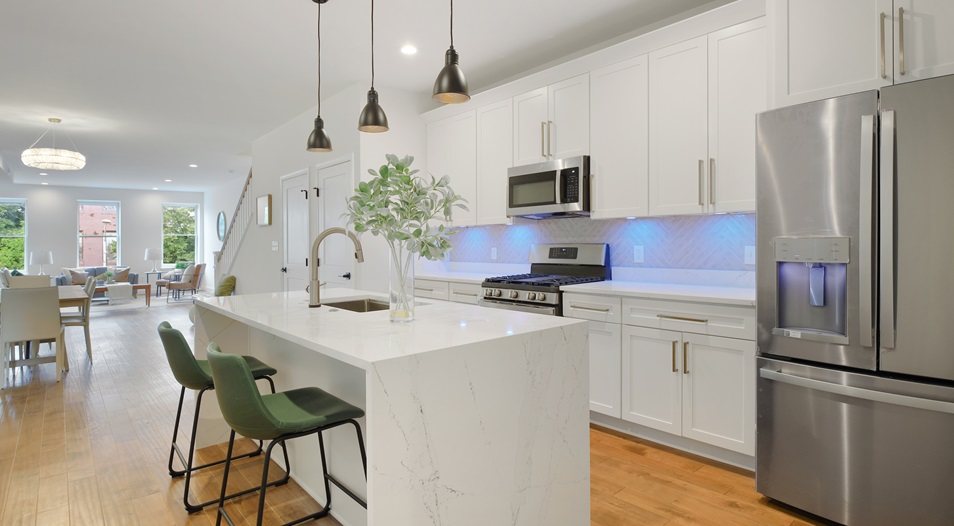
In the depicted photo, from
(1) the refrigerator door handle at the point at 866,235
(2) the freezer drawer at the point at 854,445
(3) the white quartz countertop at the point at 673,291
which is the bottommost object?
(2) the freezer drawer at the point at 854,445

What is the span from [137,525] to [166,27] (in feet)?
10.2

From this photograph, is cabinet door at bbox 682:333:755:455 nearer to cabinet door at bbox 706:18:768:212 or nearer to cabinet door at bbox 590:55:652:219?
cabinet door at bbox 706:18:768:212

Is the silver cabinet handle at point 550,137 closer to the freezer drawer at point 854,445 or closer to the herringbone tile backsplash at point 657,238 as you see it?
the herringbone tile backsplash at point 657,238

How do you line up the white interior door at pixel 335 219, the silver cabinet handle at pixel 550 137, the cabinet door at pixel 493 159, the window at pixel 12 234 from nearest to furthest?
the silver cabinet handle at pixel 550 137 → the cabinet door at pixel 493 159 → the white interior door at pixel 335 219 → the window at pixel 12 234

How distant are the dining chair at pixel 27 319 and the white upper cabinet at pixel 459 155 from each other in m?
3.67

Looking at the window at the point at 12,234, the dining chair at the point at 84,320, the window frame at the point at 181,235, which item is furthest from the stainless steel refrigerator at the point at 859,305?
the window at the point at 12,234

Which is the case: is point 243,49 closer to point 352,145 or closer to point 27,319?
point 352,145

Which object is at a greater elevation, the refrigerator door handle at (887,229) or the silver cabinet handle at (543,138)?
the silver cabinet handle at (543,138)

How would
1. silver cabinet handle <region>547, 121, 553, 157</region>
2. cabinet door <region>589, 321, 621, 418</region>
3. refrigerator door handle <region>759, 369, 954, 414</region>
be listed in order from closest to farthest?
refrigerator door handle <region>759, 369, 954, 414</region> < cabinet door <region>589, 321, 621, 418</region> < silver cabinet handle <region>547, 121, 553, 157</region>

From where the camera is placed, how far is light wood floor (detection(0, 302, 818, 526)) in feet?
7.21

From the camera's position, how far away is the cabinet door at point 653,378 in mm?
2762

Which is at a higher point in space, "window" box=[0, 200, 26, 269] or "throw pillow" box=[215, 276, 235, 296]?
"window" box=[0, 200, 26, 269]

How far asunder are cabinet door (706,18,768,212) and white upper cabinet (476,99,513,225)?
5.33 ft

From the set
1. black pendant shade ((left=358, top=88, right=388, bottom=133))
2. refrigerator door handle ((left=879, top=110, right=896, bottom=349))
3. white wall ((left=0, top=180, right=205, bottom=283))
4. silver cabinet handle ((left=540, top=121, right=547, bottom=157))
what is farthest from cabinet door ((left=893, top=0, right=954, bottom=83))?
white wall ((left=0, top=180, right=205, bottom=283))
